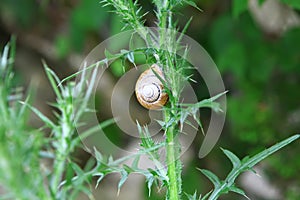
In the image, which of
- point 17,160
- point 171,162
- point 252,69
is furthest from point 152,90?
point 252,69

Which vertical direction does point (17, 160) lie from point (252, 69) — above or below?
above

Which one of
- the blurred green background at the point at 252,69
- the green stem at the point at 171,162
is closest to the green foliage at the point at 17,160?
the green stem at the point at 171,162

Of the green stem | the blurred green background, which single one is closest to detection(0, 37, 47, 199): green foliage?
the green stem

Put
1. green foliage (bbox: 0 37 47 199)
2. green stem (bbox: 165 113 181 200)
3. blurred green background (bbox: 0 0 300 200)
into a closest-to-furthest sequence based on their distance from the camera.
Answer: green foliage (bbox: 0 37 47 199)
green stem (bbox: 165 113 181 200)
blurred green background (bbox: 0 0 300 200)

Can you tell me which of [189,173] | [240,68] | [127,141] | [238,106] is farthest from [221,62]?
[127,141]

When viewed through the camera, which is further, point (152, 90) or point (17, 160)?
point (152, 90)

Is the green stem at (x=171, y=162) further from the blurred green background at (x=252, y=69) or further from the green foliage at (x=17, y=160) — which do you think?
the blurred green background at (x=252, y=69)

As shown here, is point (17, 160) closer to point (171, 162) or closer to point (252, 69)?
point (171, 162)

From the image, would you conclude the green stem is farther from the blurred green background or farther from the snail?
the blurred green background

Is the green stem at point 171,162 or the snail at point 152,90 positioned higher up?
the snail at point 152,90
